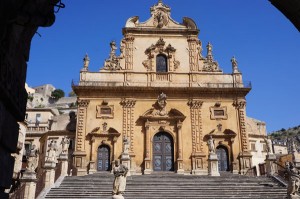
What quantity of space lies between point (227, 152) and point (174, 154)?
418cm

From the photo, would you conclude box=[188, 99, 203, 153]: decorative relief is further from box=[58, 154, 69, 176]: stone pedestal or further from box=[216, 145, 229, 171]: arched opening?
box=[58, 154, 69, 176]: stone pedestal

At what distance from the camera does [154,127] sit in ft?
86.3

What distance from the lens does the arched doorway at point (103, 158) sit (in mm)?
25459

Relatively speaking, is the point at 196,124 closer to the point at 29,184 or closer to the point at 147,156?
the point at 147,156

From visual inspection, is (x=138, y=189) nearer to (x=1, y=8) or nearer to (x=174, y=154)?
(x=174, y=154)

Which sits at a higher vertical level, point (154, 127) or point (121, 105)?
point (121, 105)

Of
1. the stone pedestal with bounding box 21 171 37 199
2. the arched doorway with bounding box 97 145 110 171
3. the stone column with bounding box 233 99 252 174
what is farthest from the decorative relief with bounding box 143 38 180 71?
the stone pedestal with bounding box 21 171 37 199

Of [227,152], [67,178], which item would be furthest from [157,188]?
[227,152]

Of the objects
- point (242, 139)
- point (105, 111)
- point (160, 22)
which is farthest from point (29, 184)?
point (160, 22)

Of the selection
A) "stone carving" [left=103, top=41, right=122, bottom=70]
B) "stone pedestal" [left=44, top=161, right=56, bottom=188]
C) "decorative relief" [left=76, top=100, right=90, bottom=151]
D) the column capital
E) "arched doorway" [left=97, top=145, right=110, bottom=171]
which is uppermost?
"stone carving" [left=103, top=41, right=122, bottom=70]

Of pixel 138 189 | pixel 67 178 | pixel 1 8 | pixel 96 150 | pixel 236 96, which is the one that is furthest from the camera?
pixel 236 96

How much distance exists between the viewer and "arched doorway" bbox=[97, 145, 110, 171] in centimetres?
2546

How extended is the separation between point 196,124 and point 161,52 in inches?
270

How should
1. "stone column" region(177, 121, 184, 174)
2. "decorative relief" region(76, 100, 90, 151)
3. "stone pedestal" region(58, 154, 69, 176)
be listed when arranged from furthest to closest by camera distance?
"decorative relief" region(76, 100, 90, 151), "stone column" region(177, 121, 184, 174), "stone pedestal" region(58, 154, 69, 176)
